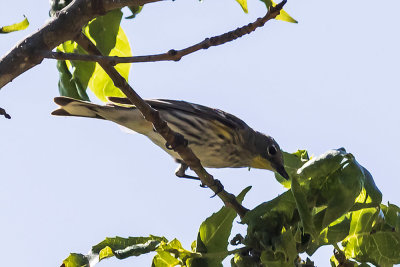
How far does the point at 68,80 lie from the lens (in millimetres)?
4547

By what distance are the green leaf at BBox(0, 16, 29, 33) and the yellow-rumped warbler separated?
2.66 m

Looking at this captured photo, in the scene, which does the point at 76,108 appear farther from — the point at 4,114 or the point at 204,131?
the point at 4,114

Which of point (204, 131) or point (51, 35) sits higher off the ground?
point (204, 131)

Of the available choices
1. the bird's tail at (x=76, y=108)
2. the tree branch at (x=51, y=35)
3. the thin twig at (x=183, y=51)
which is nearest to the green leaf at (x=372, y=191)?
the thin twig at (x=183, y=51)

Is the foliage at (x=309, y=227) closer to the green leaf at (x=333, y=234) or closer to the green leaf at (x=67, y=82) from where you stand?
the green leaf at (x=333, y=234)

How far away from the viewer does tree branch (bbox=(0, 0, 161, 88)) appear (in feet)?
10.9

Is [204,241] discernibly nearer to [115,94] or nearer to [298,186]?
[298,186]

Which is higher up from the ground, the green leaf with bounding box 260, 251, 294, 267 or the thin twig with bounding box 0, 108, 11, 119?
the thin twig with bounding box 0, 108, 11, 119

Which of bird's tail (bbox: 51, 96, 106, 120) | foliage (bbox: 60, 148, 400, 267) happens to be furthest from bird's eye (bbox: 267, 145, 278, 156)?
foliage (bbox: 60, 148, 400, 267)

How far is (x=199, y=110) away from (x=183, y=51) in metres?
4.25

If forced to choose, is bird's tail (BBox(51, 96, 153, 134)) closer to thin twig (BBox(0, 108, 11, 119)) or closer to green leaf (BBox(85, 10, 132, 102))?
green leaf (BBox(85, 10, 132, 102))

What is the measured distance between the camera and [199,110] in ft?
25.5

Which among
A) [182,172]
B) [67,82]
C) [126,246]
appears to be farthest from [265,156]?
[126,246]

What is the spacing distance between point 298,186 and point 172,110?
4409 mm
